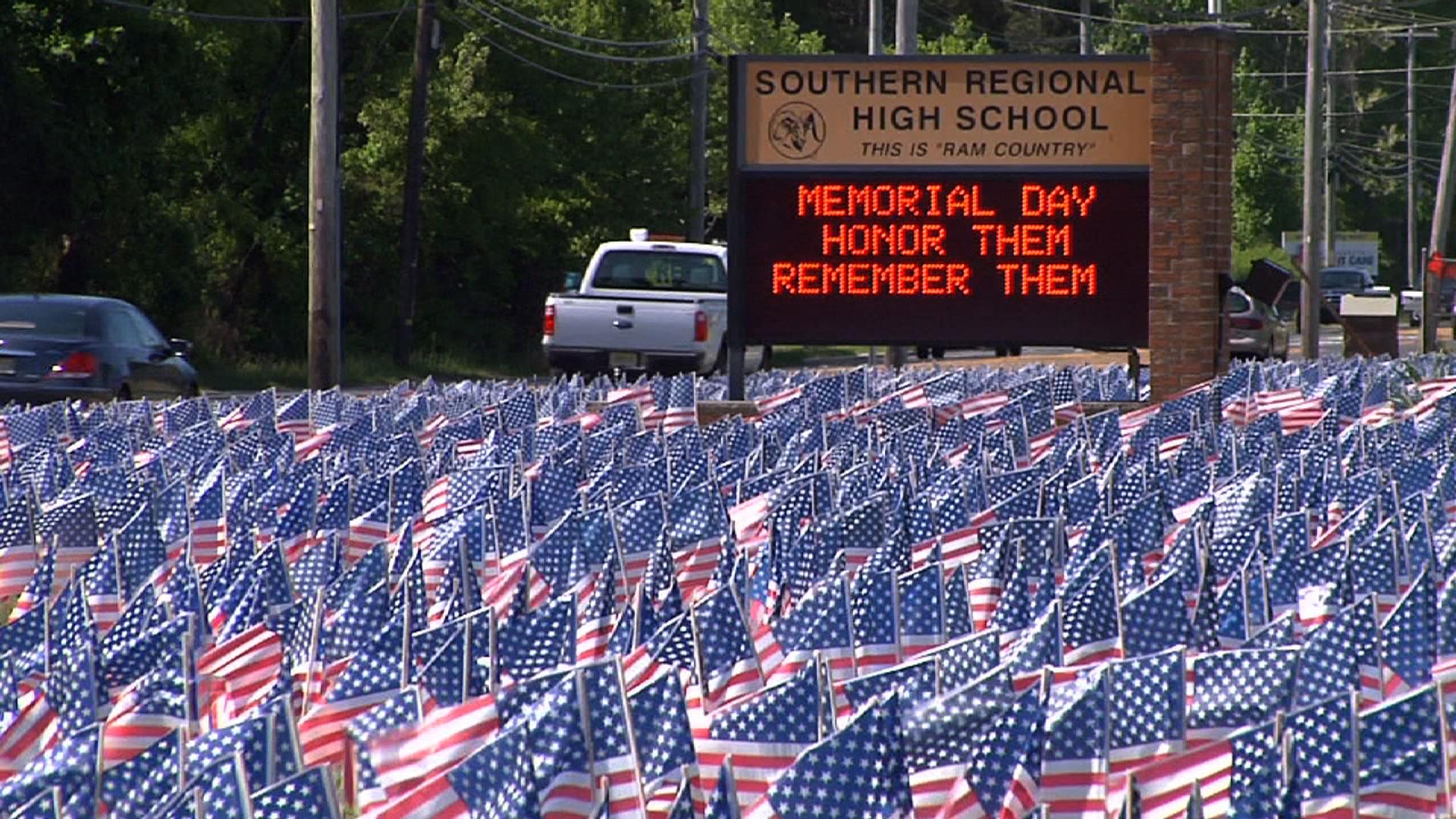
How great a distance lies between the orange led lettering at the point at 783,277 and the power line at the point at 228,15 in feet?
67.4

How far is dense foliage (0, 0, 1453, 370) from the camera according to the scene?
3553 centimetres

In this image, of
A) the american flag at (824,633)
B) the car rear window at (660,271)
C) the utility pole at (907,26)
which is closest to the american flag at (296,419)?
the american flag at (824,633)

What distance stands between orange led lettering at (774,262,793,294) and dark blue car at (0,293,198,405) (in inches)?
333

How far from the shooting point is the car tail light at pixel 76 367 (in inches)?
911

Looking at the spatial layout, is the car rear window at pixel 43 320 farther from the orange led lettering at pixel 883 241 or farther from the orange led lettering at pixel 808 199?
the orange led lettering at pixel 883 241

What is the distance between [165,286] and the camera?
3881 cm

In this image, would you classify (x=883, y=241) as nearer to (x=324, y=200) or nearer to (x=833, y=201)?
(x=833, y=201)

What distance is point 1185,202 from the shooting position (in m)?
16.5

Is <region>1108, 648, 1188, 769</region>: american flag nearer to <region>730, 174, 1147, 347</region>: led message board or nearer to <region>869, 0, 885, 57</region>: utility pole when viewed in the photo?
<region>730, 174, 1147, 347</region>: led message board

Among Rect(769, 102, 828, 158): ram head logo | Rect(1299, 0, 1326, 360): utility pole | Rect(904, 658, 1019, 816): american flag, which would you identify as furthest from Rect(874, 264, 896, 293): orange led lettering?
Rect(1299, 0, 1326, 360): utility pole

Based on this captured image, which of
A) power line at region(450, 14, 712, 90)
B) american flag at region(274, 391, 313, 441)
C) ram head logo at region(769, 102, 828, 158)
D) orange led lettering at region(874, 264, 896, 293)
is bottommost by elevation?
american flag at region(274, 391, 313, 441)

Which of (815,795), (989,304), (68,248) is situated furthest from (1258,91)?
(815,795)

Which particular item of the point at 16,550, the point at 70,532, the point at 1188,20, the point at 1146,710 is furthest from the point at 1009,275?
the point at 1188,20

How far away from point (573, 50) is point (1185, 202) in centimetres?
3286
